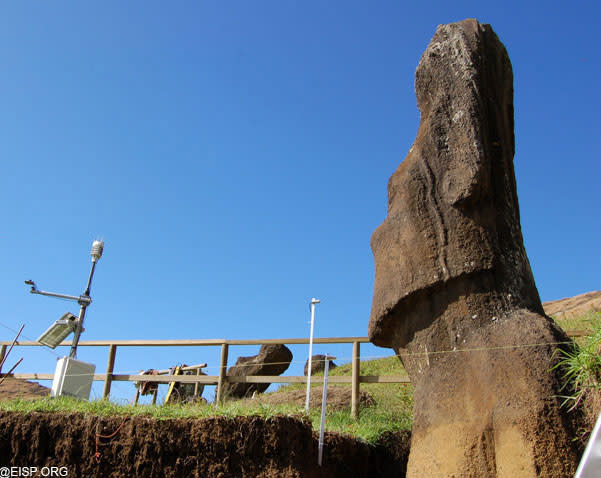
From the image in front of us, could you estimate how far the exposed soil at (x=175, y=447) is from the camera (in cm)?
588

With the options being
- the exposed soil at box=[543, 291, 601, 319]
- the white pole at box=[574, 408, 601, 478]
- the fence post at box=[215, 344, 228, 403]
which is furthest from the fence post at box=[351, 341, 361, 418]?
the exposed soil at box=[543, 291, 601, 319]

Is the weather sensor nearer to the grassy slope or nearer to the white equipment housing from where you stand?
the white equipment housing

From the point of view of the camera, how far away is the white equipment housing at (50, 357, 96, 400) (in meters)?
10.1

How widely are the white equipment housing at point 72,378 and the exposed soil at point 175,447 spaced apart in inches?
128

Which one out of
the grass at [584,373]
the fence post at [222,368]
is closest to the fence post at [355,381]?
the fence post at [222,368]

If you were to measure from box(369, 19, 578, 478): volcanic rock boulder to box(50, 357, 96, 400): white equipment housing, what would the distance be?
20.4 feet

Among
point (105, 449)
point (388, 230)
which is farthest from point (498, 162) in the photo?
point (105, 449)

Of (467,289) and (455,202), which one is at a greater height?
(455,202)

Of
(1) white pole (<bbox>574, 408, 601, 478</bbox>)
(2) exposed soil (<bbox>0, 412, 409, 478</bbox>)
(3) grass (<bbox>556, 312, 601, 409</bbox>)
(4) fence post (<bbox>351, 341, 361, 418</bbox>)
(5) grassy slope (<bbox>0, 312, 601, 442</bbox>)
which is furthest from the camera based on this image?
(4) fence post (<bbox>351, 341, 361, 418</bbox>)

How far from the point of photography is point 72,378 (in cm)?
1027

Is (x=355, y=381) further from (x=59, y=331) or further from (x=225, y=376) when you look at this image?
(x=59, y=331)

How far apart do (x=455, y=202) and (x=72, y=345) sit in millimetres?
8014

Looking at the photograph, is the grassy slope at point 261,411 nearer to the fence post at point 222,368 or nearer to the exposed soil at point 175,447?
the exposed soil at point 175,447

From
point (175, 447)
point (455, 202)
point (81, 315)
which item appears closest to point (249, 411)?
point (175, 447)
